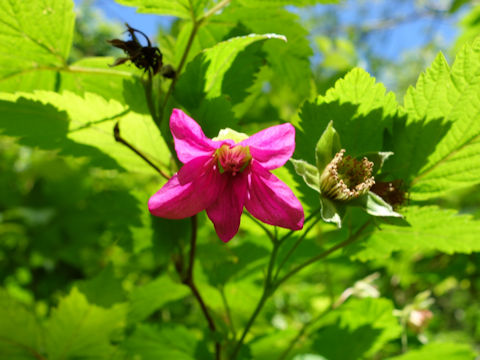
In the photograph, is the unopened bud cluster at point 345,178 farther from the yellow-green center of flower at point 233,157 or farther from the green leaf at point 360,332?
the green leaf at point 360,332

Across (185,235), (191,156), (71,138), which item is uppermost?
(191,156)

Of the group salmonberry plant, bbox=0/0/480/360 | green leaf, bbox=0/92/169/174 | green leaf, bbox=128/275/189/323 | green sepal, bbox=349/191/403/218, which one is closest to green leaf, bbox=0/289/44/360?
salmonberry plant, bbox=0/0/480/360

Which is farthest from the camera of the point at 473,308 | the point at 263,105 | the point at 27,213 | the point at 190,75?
the point at 27,213

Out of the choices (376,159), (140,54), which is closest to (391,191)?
(376,159)

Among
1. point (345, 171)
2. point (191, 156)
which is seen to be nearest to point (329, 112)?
point (345, 171)

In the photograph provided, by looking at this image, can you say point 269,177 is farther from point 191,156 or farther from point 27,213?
point 27,213

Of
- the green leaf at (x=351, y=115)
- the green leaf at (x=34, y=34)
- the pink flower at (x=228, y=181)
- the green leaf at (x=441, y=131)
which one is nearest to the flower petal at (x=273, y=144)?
the pink flower at (x=228, y=181)

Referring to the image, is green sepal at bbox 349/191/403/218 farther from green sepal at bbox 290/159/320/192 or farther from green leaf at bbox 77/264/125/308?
green leaf at bbox 77/264/125/308
